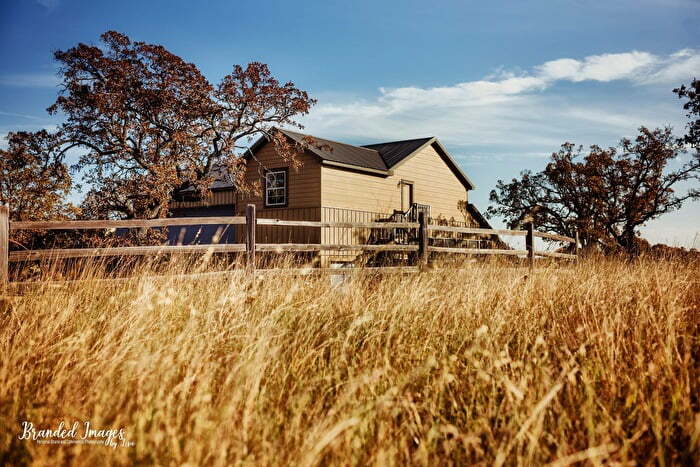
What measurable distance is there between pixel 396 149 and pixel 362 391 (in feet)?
85.5

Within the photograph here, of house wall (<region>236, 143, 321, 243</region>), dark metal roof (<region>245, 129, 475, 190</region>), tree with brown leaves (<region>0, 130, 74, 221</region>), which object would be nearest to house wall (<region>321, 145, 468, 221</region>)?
dark metal roof (<region>245, 129, 475, 190</region>)

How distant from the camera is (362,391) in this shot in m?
3.43

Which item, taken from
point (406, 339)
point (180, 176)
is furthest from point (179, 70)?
point (406, 339)

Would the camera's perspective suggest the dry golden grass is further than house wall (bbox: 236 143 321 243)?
No

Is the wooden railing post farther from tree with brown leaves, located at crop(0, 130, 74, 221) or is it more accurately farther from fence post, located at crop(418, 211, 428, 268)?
tree with brown leaves, located at crop(0, 130, 74, 221)

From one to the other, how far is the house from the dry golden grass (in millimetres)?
16637

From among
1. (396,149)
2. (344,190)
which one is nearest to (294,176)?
(344,190)

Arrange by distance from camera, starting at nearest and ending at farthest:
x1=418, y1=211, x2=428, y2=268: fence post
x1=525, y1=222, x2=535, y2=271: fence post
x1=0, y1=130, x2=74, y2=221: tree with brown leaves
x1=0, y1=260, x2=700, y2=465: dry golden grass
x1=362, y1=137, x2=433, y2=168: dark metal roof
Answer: x1=0, y1=260, x2=700, y2=465: dry golden grass, x1=418, y1=211, x2=428, y2=268: fence post, x1=525, y1=222, x2=535, y2=271: fence post, x1=0, y1=130, x2=74, y2=221: tree with brown leaves, x1=362, y1=137, x2=433, y2=168: dark metal roof

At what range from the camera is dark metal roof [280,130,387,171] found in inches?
937

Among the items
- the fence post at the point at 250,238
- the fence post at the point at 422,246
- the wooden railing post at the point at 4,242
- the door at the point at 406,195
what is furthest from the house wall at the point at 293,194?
the wooden railing post at the point at 4,242

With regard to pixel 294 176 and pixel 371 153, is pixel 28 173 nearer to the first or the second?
pixel 294 176

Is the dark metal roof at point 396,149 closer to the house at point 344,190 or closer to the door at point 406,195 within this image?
the house at point 344,190

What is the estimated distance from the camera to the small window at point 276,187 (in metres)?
24.9

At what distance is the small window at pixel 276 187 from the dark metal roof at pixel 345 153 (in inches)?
74.9
